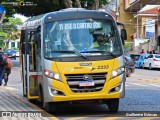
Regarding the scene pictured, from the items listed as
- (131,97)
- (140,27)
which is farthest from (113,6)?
(131,97)

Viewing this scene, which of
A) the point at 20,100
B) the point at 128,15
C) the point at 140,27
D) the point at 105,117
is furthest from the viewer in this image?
the point at 128,15

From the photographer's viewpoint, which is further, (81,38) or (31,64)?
(31,64)

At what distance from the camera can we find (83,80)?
39.0 ft

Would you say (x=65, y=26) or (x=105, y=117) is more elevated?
(x=65, y=26)

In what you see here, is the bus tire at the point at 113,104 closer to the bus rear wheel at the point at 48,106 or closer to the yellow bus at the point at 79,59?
the yellow bus at the point at 79,59

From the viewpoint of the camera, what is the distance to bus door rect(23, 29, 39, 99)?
1384 cm

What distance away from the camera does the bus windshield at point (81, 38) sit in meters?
12.3

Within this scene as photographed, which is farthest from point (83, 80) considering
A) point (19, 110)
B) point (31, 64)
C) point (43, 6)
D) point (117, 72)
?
point (43, 6)

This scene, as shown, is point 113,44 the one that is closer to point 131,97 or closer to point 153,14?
point 131,97

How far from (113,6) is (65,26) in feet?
276

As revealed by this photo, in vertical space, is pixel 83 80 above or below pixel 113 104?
above

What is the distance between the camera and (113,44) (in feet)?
41.2

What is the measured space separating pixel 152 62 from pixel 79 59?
31.2m

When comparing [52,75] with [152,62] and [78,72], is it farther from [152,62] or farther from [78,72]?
[152,62]
